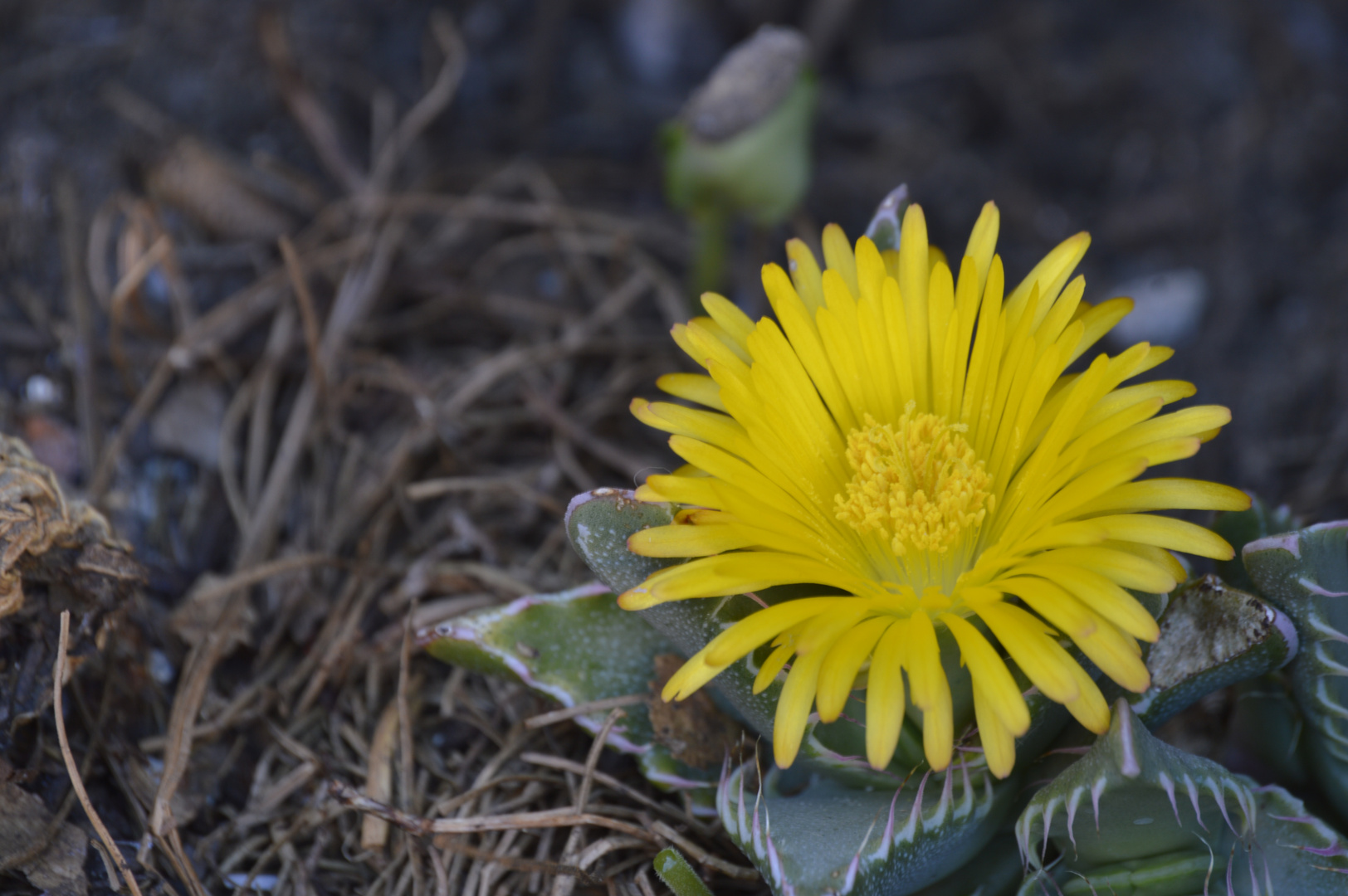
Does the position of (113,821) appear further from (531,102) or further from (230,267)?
(531,102)

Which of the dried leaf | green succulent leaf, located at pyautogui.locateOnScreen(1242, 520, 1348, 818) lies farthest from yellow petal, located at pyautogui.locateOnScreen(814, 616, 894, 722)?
the dried leaf

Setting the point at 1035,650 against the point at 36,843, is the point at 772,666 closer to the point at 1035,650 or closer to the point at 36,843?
the point at 1035,650

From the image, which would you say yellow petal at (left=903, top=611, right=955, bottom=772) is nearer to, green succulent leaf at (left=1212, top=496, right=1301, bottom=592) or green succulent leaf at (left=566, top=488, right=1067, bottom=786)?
green succulent leaf at (left=566, top=488, right=1067, bottom=786)

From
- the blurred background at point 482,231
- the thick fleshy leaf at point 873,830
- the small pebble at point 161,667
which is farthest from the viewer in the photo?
the blurred background at point 482,231

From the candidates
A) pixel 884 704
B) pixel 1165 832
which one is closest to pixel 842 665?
pixel 884 704

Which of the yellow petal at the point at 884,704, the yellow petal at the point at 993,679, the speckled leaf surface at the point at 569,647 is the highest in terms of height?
the yellow petal at the point at 993,679

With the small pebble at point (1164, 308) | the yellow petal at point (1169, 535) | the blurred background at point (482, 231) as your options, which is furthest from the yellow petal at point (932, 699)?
the small pebble at point (1164, 308)

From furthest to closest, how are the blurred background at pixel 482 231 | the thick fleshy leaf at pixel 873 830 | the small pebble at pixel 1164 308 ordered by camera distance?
the small pebble at pixel 1164 308 → the blurred background at pixel 482 231 → the thick fleshy leaf at pixel 873 830

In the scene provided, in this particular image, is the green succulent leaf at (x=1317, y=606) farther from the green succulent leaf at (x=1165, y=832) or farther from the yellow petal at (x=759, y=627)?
the yellow petal at (x=759, y=627)

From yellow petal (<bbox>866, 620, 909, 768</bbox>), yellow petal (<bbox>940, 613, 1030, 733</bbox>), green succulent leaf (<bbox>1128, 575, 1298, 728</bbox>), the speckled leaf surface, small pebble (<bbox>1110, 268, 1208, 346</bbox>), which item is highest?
small pebble (<bbox>1110, 268, 1208, 346</bbox>)
